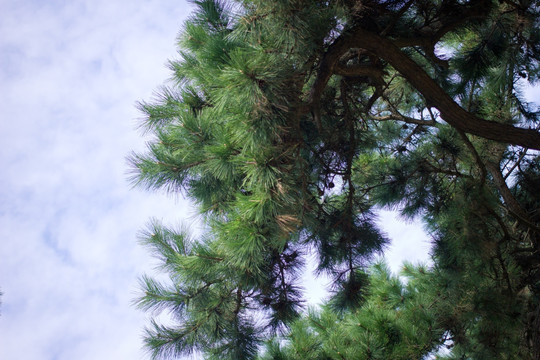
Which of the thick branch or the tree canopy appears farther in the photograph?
the thick branch

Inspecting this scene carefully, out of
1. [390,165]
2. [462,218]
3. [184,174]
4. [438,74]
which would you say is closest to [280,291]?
[184,174]

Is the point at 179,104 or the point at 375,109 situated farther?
the point at 375,109

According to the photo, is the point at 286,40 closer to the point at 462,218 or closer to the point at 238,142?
the point at 238,142

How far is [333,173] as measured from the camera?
260cm

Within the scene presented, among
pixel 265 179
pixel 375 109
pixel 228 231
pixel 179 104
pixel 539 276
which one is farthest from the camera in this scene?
pixel 375 109

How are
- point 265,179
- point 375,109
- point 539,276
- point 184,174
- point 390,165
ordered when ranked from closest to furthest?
point 265,179, point 184,174, point 539,276, point 390,165, point 375,109

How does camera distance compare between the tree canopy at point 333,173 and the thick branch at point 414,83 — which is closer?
the tree canopy at point 333,173

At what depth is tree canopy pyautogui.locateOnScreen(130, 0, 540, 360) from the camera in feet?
5.85

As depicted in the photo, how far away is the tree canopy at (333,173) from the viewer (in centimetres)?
178

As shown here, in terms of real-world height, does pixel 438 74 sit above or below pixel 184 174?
above

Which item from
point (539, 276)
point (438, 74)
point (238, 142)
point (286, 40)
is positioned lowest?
point (539, 276)

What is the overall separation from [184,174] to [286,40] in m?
0.78

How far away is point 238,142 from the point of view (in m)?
1.78

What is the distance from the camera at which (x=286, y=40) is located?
173 cm
